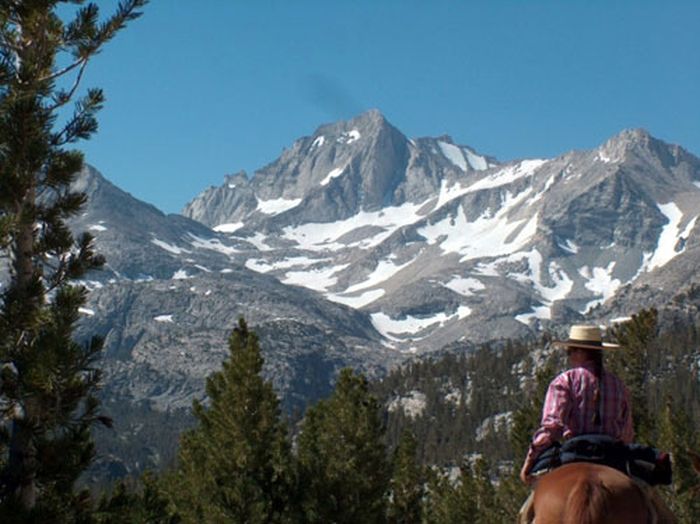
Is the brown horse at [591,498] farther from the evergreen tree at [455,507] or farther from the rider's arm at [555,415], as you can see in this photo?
the evergreen tree at [455,507]

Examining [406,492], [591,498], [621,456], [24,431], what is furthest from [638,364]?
[591,498]

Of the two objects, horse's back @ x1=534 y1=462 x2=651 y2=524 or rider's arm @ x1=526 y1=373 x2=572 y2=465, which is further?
rider's arm @ x1=526 y1=373 x2=572 y2=465

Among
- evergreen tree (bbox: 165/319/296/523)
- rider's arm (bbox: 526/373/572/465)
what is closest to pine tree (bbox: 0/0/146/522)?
rider's arm (bbox: 526/373/572/465)

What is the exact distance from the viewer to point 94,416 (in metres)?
14.0

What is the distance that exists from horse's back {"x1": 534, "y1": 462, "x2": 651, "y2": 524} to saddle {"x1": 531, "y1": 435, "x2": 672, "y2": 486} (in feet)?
1.22

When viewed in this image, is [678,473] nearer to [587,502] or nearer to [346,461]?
[346,461]

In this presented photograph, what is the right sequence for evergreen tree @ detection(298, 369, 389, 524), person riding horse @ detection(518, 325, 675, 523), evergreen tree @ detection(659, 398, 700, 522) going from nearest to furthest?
person riding horse @ detection(518, 325, 675, 523), evergreen tree @ detection(298, 369, 389, 524), evergreen tree @ detection(659, 398, 700, 522)

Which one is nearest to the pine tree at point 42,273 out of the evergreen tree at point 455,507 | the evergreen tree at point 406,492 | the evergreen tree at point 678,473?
the evergreen tree at point 406,492

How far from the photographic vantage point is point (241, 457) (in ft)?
112

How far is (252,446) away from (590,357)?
1029 inches

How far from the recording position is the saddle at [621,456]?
9680 millimetres

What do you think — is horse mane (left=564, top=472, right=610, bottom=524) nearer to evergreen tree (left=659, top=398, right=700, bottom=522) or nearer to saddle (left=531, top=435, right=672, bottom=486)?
saddle (left=531, top=435, right=672, bottom=486)

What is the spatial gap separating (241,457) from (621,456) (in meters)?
26.2

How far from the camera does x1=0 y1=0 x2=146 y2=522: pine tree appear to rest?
43.0 feet
